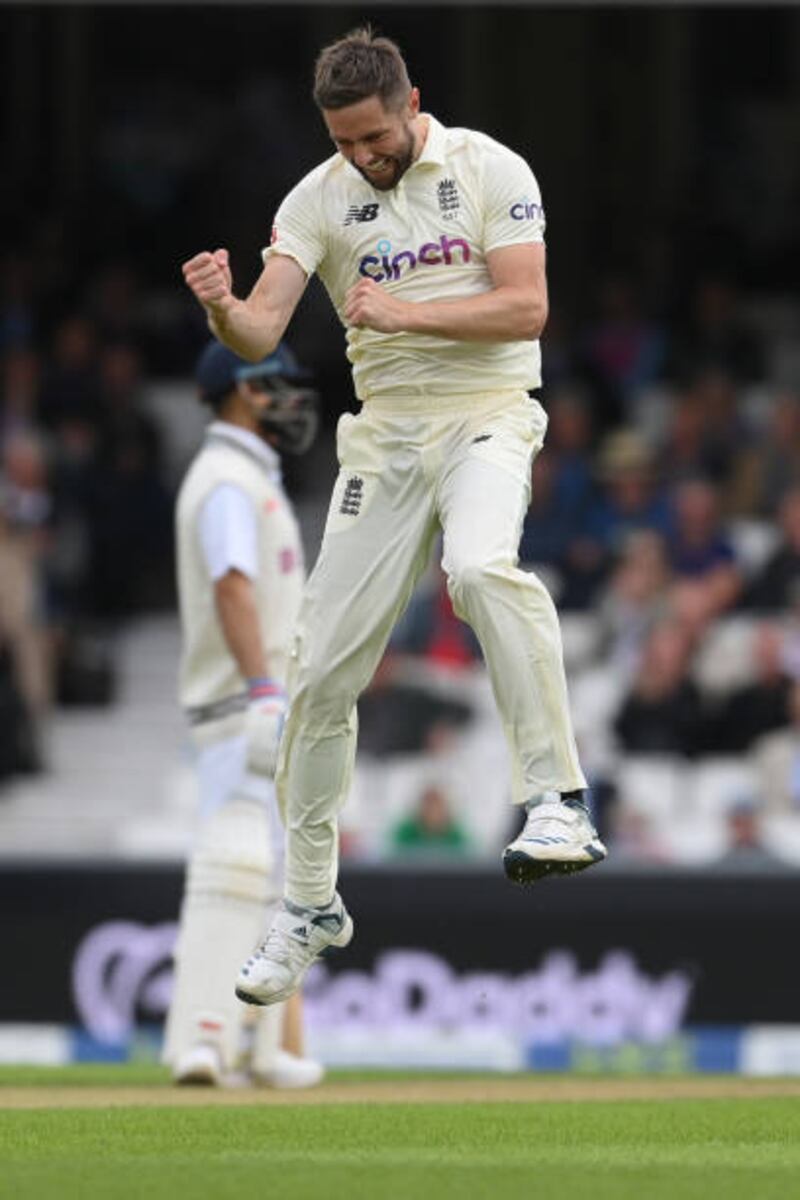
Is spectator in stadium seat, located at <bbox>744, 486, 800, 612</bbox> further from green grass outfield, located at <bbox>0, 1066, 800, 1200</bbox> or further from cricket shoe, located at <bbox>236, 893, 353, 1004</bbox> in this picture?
cricket shoe, located at <bbox>236, 893, 353, 1004</bbox>

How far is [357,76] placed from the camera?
291 inches

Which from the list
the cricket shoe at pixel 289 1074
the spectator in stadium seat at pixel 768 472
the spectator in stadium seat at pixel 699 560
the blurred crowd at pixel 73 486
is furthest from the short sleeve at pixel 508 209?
the spectator in stadium seat at pixel 768 472

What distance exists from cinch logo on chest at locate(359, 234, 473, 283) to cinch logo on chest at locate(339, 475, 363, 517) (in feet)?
1.65

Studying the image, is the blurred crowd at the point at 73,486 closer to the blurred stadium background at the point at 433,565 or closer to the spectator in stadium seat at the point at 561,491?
the blurred stadium background at the point at 433,565

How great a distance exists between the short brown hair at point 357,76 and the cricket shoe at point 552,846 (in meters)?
1.76

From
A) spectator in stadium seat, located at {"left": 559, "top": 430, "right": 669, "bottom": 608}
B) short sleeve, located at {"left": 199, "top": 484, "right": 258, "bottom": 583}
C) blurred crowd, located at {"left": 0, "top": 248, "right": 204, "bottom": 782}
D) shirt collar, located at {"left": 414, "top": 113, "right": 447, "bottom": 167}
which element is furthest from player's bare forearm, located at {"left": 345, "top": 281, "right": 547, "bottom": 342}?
blurred crowd, located at {"left": 0, "top": 248, "right": 204, "bottom": 782}

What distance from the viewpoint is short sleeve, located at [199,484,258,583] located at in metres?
9.25

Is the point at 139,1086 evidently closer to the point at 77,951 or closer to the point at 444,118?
the point at 77,951

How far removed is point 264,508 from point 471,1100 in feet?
6.65

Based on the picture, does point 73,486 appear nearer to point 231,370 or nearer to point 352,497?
point 231,370

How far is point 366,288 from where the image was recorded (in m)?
7.31

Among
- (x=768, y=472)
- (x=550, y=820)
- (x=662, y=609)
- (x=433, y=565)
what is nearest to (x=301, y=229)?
(x=550, y=820)

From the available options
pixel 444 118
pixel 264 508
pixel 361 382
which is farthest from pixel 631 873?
pixel 444 118

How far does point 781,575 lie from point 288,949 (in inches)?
286
